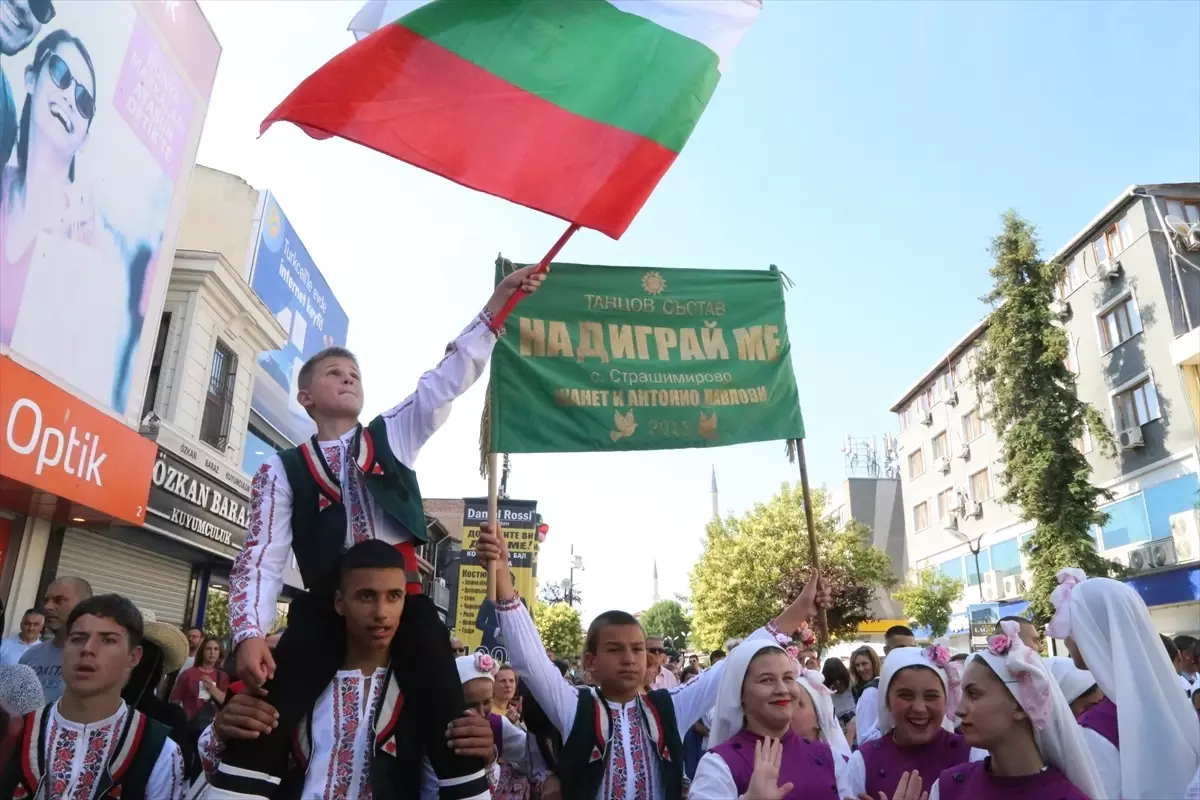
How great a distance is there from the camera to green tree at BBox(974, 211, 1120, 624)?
2411 centimetres

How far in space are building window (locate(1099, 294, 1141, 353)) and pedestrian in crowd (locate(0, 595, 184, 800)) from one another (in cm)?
2823

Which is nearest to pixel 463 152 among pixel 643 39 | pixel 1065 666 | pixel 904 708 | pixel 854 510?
pixel 643 39

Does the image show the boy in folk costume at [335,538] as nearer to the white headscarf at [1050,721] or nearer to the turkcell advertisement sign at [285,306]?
the white headscarf at [1050,721]

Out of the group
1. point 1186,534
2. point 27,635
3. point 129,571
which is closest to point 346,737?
point 27,635

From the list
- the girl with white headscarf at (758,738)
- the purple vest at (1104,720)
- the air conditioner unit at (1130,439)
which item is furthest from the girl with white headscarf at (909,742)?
the air conditioner unit at (1130,439)

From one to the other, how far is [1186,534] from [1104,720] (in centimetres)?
2342

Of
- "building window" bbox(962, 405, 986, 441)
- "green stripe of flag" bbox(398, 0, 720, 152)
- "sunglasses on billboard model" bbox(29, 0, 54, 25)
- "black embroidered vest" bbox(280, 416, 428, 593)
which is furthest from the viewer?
"building window" bbox(962, 405, 986, 441)

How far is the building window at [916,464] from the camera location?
41781 millimetres

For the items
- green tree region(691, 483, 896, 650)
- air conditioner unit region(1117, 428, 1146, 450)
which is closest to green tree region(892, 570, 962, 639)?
green tree region(691, 483, 896, 650)

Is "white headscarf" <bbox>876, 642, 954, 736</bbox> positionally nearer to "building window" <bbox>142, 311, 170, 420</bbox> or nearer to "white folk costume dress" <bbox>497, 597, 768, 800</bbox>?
"white folk costume dress" <bbox>497, 597, 768, 800</bbox>

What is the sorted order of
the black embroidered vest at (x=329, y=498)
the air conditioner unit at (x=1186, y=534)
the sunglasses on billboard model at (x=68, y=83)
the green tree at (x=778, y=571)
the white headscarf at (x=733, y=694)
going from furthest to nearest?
the green tree at (x=778, y=571)
the air conditioner unit at (x=1186, y=534)
the sunglasses on billboard model at (x=68, y=83)
the white headscarf at (x=733, y=694)
the black embroidered vest at (x=329, y=498)

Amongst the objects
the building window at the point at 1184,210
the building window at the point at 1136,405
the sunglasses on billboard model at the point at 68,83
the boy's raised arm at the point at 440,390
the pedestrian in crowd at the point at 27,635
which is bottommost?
the pedestrian in crowd at the point at 27,635

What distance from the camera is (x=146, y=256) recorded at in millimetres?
11398

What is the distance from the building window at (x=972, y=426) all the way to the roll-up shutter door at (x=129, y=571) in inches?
1216
